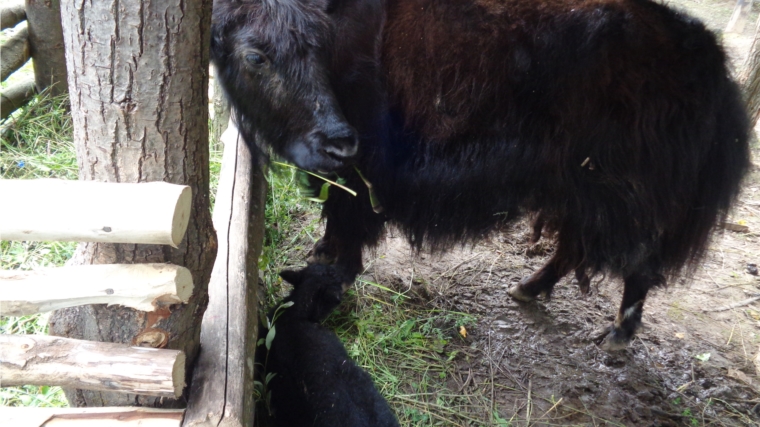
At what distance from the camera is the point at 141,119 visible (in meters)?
1.81

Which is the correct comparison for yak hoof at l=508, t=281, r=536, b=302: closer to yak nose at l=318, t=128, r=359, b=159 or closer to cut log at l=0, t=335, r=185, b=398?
yak nose at l=318, t=128, r=359, b=159

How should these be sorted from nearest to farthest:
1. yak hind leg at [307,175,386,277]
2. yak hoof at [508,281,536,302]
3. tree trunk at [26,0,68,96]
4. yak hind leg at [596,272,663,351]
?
1. yak hind leg at [307,175,386,277]
2. yak hind leg at [596,272,663,351]
3. yak hoof at [508,281,536,302]
4. tree trunk at [26,0,68,96]

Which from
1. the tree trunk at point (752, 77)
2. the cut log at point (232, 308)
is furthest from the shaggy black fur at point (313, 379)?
the tree trunk at point (752, 77)

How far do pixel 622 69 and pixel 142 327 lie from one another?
2414 mm

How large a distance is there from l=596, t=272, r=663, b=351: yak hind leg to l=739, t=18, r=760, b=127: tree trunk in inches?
78.0

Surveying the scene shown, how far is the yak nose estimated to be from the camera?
2.75 meters

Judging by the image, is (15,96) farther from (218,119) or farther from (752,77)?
(752,77)

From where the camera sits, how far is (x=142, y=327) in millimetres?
1950

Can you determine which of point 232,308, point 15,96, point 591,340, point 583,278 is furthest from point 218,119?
point 591,340

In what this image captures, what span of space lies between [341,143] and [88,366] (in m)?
1.46

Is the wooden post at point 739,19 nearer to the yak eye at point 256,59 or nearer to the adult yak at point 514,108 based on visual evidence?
the adult yak at point 514,108

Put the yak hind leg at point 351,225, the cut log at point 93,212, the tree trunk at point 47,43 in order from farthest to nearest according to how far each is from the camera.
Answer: the tree trunk at point 47,43, the yak hind leg at point 351,225, the cut log at point 93,212

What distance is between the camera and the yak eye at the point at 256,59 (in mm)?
2754

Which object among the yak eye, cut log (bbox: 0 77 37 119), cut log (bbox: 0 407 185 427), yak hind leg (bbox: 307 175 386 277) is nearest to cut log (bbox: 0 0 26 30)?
cut log (bbox: 0 77 37 119)
